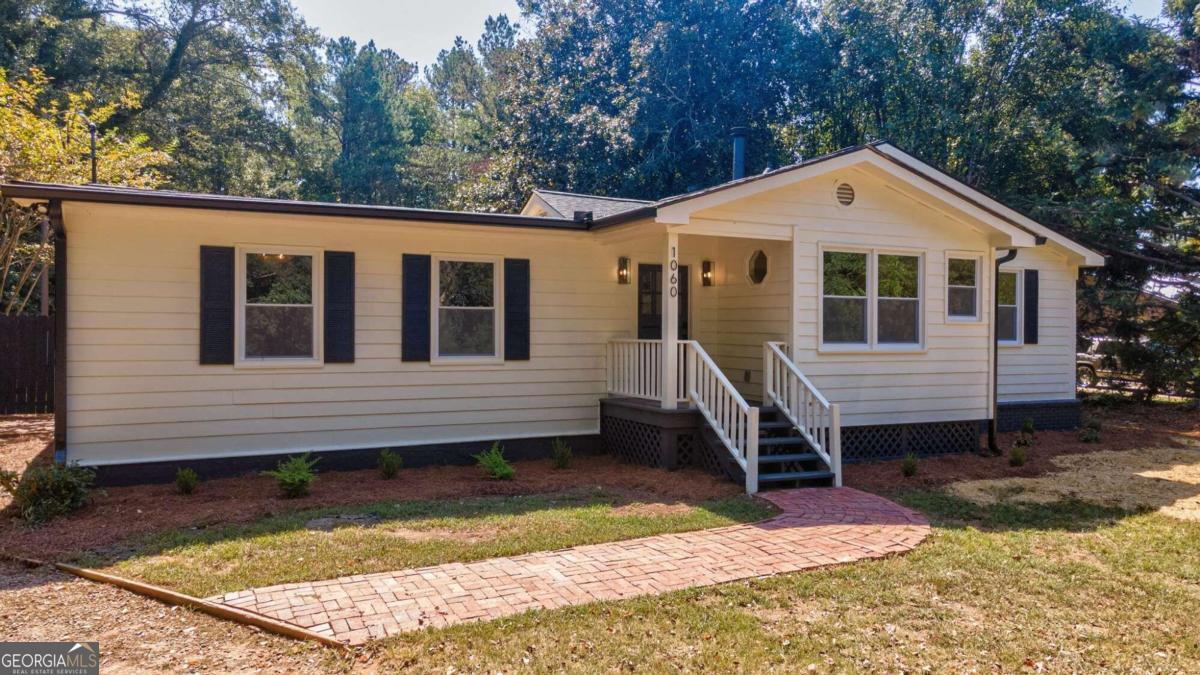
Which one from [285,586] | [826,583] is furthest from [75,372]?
[826,583]

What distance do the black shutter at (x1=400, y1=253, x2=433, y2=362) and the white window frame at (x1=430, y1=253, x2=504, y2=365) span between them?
0.07 m

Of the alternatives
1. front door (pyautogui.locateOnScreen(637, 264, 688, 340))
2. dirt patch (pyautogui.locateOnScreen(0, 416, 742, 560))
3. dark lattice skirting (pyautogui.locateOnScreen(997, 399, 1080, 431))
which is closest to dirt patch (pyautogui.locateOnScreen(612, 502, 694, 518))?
dirt patch (pyautogui.locateOnScreen(0, 416, 742, 560))

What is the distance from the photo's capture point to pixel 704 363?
8.30m

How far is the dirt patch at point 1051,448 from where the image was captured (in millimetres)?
8344

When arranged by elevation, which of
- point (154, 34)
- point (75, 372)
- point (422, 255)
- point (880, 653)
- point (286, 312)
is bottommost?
point (880, 653)

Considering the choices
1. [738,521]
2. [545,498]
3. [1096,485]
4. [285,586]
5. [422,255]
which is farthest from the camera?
[422,255]

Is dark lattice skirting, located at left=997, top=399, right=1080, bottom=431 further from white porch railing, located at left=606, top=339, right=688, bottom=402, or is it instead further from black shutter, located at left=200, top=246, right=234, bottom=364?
black shutter, located at left=200, top=246, right=234, bottom=364

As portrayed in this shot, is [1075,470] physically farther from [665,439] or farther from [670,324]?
[670,324]

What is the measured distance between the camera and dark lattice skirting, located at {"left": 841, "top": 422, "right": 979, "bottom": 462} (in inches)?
368

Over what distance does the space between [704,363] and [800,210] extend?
2.42 metres

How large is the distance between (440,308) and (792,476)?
4.60 metres

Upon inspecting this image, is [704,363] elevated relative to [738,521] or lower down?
elevated

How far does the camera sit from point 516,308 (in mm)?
9117

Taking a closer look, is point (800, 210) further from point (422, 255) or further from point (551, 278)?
point (422, 255)
